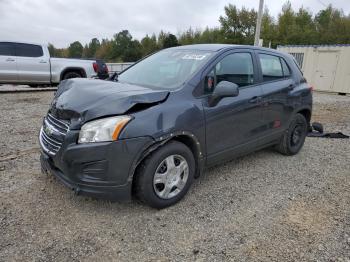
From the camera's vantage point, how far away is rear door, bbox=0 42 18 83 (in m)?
10.4

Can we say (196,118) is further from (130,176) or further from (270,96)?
(270,96)

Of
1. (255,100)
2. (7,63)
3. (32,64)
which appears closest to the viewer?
(255,100)

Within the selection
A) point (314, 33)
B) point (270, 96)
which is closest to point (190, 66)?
point (270, 96)

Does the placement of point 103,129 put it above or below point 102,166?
above

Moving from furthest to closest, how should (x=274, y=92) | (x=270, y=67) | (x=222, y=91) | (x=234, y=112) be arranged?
(x=270, y=67), (x=274, y=92), (x=234, y=112), (x=222, y=91)

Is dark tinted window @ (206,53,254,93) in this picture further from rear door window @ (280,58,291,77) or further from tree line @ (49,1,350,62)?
tree line @ (49,1,350,62)

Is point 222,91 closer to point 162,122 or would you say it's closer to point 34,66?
point 162,122

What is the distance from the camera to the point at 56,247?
2.50 meters

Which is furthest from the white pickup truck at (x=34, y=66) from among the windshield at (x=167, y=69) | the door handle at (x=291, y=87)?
the door handle at (x=291, y=87)

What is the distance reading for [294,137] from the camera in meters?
4.91

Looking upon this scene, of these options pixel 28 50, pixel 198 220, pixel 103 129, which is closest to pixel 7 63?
pixel 28 50

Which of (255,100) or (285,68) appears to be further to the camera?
(285,68)

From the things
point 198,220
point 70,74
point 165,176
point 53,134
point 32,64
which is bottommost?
point 198,220

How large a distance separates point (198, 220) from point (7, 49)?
1044 cm
